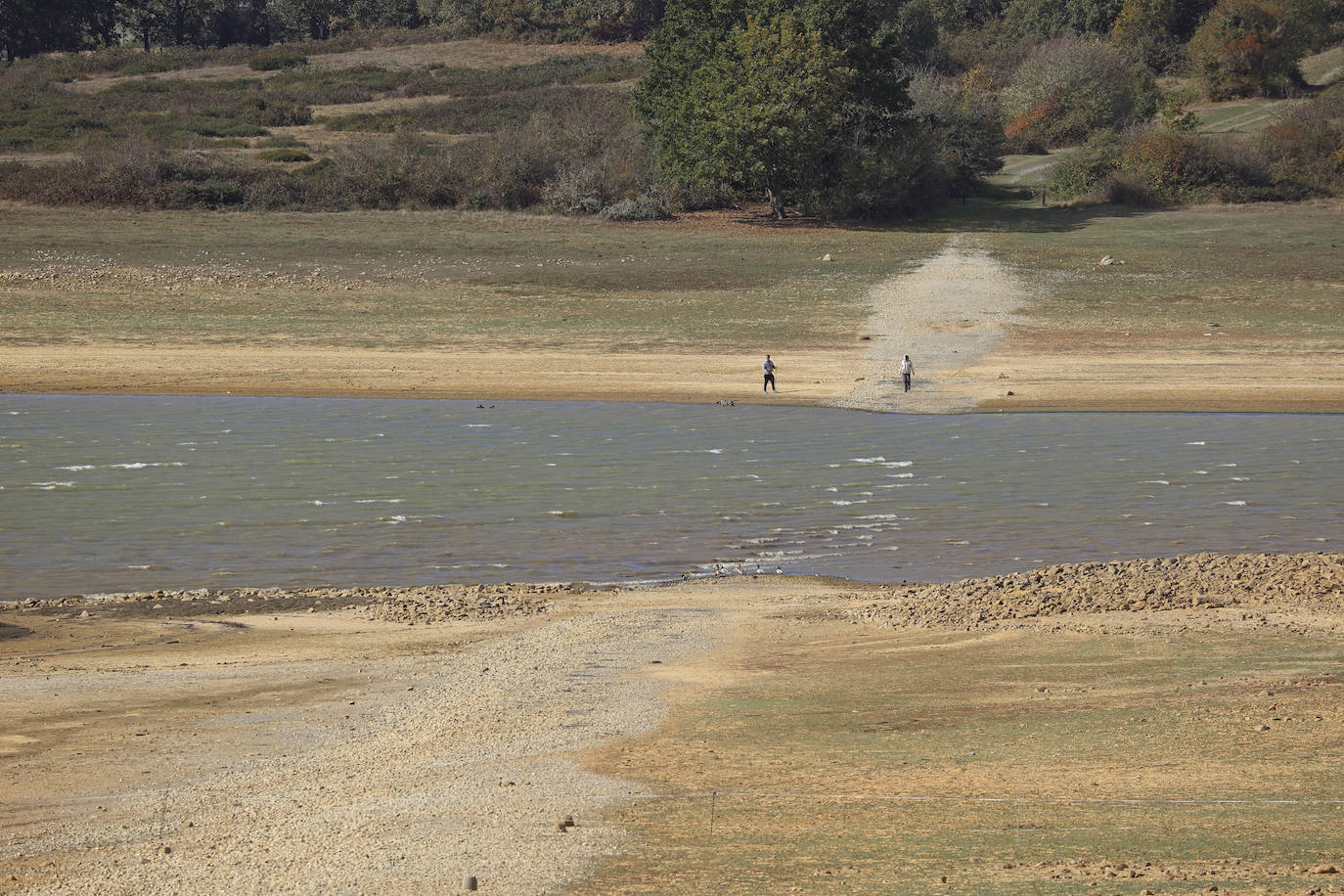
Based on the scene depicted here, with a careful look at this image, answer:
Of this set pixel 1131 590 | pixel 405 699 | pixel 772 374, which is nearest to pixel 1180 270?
pixel 772 374

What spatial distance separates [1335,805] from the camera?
25.2 feet

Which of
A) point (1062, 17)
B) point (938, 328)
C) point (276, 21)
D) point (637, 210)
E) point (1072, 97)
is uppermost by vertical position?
point (276, 21)

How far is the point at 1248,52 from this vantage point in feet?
275

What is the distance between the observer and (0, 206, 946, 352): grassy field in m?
33.8

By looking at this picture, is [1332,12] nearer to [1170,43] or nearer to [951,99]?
[1170,43]

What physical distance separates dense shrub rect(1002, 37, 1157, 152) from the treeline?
34039mm

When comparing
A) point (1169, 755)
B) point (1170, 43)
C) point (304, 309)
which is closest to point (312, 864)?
point (1169, 755)

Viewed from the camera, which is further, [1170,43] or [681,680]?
[1170,43]

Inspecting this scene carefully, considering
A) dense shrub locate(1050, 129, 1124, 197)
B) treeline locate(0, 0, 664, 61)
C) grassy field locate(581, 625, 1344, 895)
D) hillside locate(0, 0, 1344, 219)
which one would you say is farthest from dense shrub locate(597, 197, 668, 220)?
treeline locate(0, 0, 664, 61)

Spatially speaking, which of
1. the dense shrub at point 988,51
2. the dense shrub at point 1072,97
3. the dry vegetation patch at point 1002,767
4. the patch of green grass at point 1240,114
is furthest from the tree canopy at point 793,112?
the dry vegetation patch at point 1002,767

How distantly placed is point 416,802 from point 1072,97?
71.7m

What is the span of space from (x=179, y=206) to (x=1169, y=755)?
1830 inches

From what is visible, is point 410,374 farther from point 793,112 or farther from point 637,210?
point 793,112

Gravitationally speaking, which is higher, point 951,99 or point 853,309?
point 951,99
